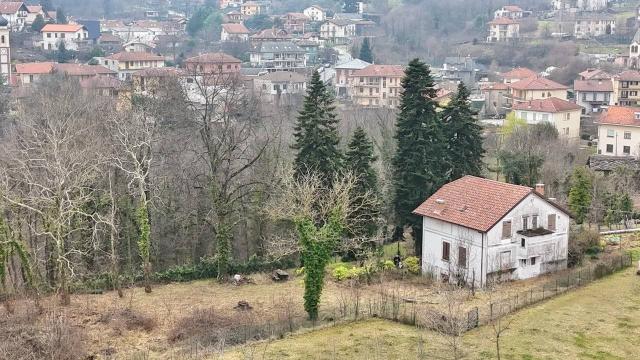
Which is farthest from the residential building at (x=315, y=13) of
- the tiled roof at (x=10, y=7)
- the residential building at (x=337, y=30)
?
the tiled roof at (x=10, y=7)

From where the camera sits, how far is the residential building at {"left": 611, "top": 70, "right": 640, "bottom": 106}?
7481 centimetres

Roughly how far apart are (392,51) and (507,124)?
2153 inches

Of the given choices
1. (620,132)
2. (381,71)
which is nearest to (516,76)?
(381,71)

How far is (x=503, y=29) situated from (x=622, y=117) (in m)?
59.6

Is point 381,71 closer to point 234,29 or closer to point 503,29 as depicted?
point 503,29

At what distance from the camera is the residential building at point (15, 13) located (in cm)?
10244

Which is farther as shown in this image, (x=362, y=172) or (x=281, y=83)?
(x=281, y=83)

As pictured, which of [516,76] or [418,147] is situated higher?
[516,76]

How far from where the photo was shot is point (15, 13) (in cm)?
10381

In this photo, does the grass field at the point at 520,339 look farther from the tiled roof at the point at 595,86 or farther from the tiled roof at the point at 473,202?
the tiled roof at the point at 595,86

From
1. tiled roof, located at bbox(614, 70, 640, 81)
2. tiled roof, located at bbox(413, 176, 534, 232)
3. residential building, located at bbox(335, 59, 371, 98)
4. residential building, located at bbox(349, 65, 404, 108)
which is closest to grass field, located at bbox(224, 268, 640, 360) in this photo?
tiled roof, located at bbox(413, 176, 534, 232)

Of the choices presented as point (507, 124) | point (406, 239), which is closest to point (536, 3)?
point (507, 124)

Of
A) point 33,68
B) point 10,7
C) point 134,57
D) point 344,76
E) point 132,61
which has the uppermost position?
point 10,7

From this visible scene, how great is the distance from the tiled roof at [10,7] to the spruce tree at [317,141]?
8145cm
